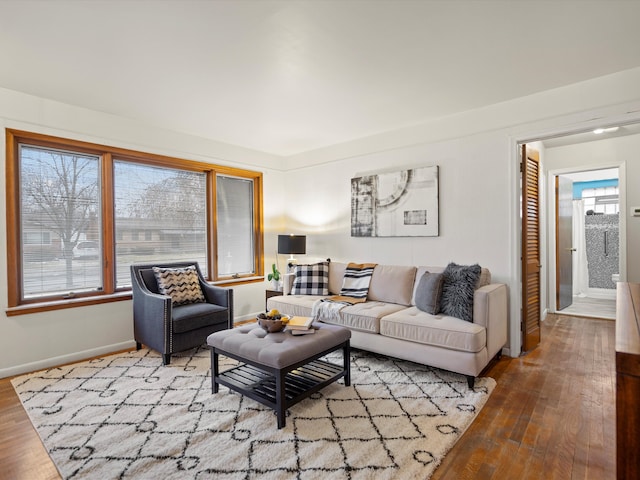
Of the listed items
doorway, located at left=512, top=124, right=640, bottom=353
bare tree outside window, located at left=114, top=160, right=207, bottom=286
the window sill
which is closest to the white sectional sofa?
bare tree outside window, located at left=114, top=160, right=207, bottom=286

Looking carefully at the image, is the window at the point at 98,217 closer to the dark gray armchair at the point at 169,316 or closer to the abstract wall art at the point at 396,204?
the dark gray armchair at the point at 169,316

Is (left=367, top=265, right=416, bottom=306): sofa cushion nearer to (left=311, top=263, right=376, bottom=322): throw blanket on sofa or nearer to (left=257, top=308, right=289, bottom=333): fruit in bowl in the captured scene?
(left=311, top=263, right=376, bottom=322): throw blanket on sofa

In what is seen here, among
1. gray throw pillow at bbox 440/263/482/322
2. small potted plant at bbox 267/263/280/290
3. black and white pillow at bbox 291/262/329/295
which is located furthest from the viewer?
small potted plant at bbox 267/263/280/290

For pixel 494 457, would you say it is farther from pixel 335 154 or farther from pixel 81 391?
pixel 335 154

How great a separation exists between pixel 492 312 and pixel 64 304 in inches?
155

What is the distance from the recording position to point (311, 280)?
4.21m

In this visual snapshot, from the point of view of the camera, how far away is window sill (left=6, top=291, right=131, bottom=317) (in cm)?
307

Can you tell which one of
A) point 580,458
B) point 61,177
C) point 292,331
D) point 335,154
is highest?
point 335,154

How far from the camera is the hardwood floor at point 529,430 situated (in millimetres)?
1777

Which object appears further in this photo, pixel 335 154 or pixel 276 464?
pixel 335 154

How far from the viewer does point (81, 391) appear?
270 cm

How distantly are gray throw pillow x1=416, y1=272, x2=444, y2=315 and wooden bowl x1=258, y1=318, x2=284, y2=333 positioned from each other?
1.36 m

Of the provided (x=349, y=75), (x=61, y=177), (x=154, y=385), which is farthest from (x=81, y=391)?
(x=349, y=75)

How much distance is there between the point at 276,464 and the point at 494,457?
1180 mm
